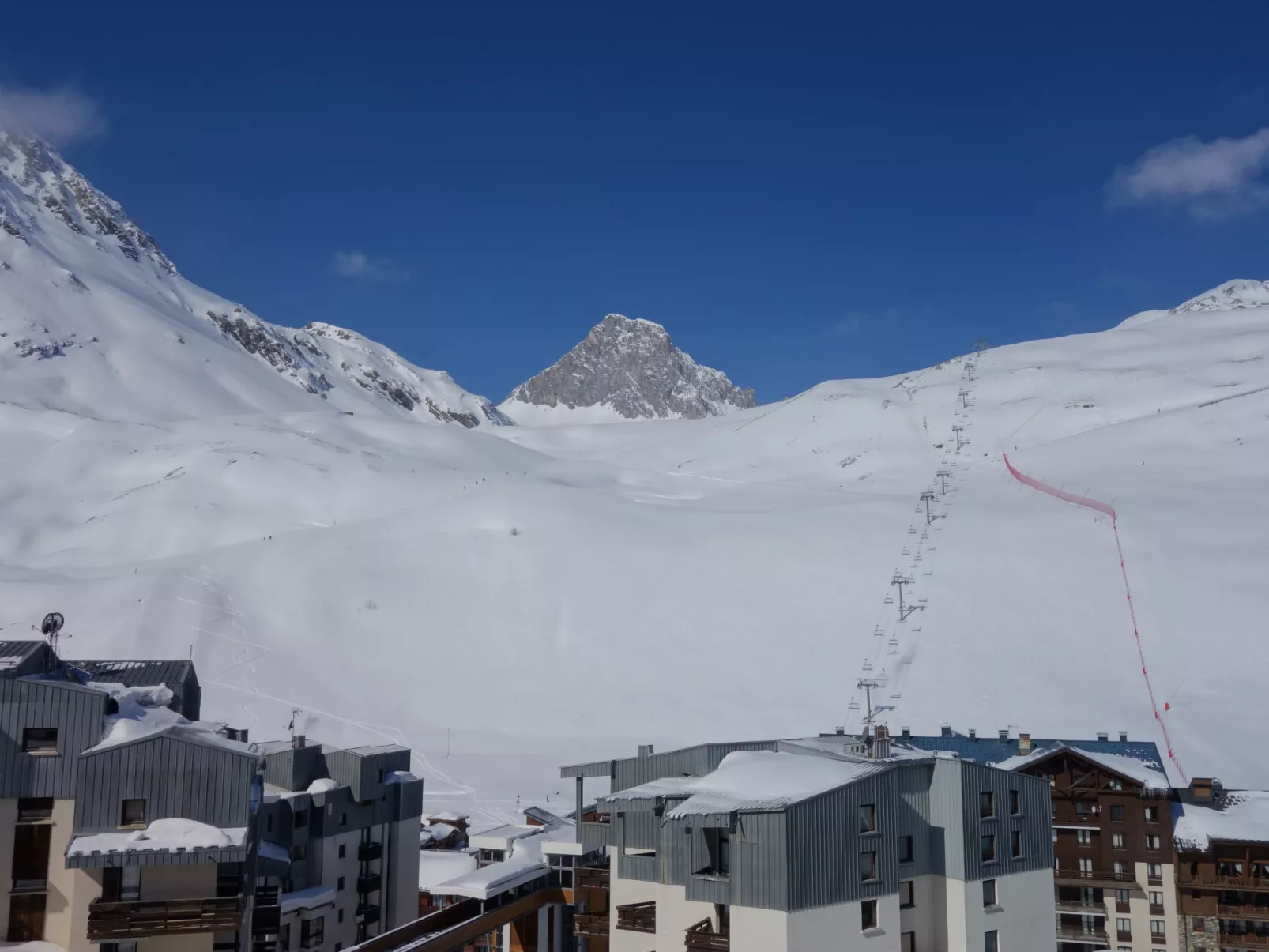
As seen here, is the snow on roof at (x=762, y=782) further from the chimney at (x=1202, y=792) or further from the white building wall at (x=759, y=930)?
the chimney at (x=1202, y=792)

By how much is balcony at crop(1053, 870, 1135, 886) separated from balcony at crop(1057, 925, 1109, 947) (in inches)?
43.7

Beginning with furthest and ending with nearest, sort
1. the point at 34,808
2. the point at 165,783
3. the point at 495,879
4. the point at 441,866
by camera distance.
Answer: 1. the point at 441,866
2. the point at 495,879
3. the point at 34,808
4. the point at 165,783

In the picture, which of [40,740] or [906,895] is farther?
[906,895]

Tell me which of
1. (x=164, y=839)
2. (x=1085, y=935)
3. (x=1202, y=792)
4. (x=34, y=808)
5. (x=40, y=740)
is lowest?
(x=1085, y=935)

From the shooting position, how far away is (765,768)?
18.2 meters

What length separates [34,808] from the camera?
17203 mm

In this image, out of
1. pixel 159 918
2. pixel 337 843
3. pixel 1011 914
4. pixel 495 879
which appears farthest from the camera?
pixel 337 843


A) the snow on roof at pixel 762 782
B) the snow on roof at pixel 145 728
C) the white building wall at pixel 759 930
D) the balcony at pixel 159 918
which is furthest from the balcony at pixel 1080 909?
the snow on roof at pixel 145 728

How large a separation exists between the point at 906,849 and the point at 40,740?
1386cm

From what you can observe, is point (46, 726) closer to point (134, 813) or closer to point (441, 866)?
point (134, 813)

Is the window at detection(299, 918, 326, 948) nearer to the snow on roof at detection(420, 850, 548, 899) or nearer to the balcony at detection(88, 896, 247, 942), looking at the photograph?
the snow on roof at detection(420, 850, 548, 899)

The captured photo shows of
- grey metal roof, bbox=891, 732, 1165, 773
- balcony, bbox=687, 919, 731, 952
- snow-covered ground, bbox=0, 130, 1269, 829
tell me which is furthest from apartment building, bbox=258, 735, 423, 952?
grey metal roof, bbox=891, 732, 1165, 773

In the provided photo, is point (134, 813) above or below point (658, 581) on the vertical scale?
below

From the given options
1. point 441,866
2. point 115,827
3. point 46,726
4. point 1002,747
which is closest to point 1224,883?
point 1002,747
